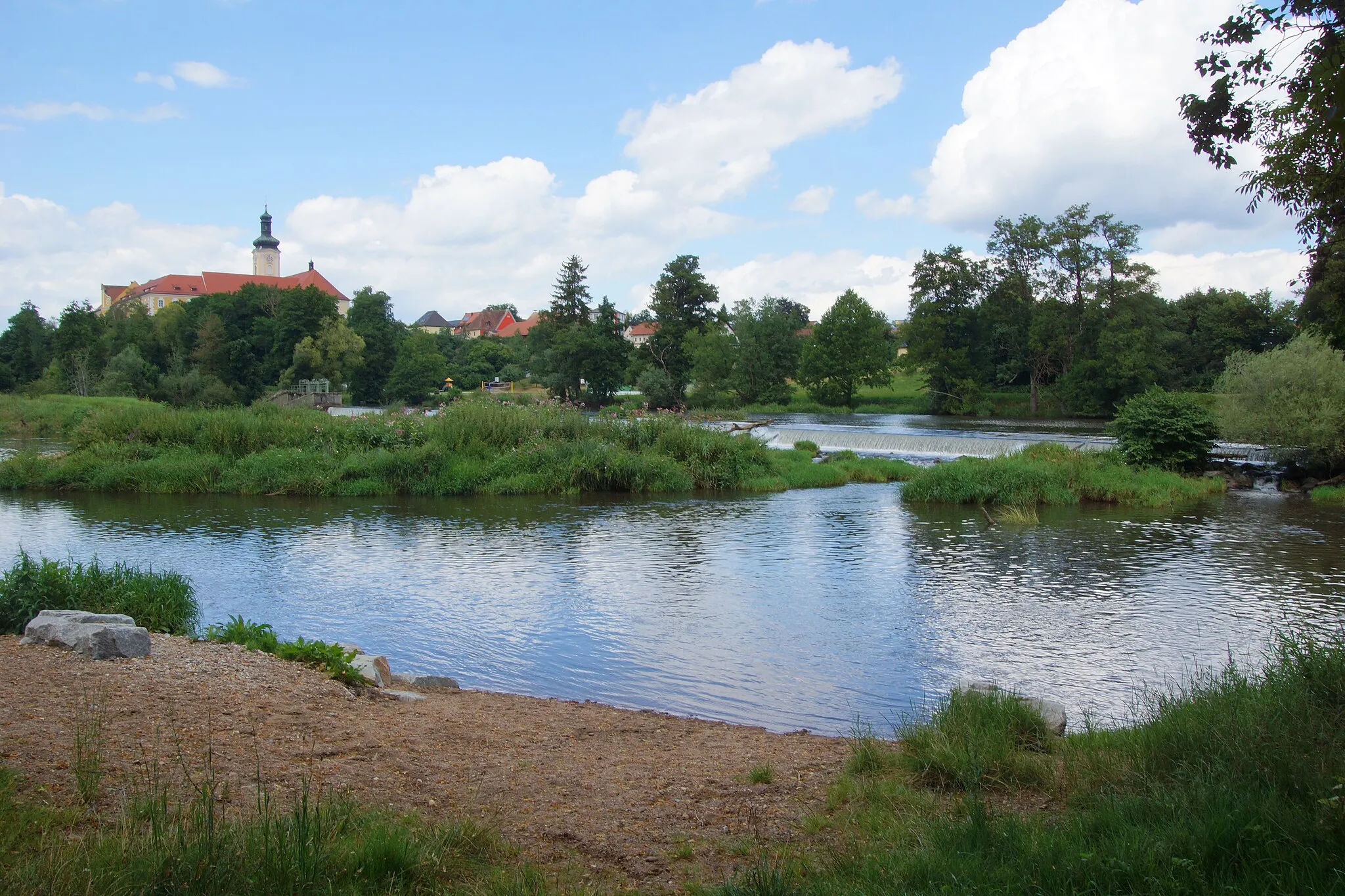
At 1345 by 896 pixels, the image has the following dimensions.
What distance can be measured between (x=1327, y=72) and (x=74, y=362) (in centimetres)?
9199

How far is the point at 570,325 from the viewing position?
259ft

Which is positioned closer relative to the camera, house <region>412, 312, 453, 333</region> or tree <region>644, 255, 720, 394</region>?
tree <region>644, 255, 720, 394</region>

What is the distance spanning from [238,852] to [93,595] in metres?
7.13

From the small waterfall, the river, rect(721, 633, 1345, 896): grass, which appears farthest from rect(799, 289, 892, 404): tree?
rect(721, 633, 1345, 896): grass

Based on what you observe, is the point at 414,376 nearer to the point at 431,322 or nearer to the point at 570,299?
the point at 570,299

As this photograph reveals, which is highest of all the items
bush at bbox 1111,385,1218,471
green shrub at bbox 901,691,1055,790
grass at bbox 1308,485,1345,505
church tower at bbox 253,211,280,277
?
church tower at bbox 253,211,280,277

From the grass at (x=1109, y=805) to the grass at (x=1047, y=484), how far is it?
1774cm

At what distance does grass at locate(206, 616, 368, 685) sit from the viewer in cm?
786

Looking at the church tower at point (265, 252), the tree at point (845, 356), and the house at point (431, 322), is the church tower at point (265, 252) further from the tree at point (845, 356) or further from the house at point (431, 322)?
the tree at point (845, 356)

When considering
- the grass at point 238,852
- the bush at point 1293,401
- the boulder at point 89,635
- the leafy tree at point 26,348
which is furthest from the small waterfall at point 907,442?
the leafy tree at point 26,348

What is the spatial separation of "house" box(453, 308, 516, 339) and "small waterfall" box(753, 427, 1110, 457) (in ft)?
417

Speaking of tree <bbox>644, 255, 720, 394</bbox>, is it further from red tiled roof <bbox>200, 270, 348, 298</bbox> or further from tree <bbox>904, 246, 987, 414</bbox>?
red tiled roof <bbox>200, 270, 348, 298</bbox>

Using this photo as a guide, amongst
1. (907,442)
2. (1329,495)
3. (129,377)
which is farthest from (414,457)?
(129,377)

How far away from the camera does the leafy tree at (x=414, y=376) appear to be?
8031cm
